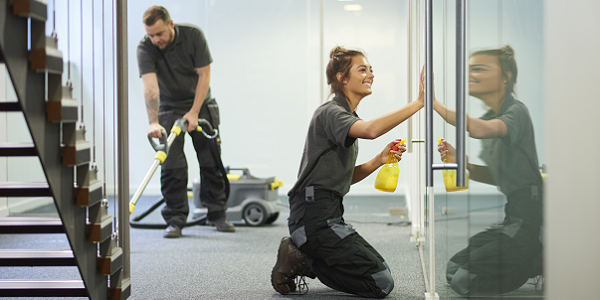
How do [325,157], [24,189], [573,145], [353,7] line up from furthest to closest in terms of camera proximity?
[353,7] → [325,157] → [24,189] → [573,145]

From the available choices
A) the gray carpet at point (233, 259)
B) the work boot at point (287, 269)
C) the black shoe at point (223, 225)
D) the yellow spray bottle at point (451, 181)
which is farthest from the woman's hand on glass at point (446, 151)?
the black shoe at point (223, 225)

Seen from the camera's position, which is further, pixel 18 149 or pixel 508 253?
pixel 18 149

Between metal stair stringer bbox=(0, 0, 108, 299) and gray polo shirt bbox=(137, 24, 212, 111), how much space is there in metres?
2.07

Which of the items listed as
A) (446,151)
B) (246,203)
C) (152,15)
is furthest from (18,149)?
(246,203)

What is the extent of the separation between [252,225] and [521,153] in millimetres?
2923

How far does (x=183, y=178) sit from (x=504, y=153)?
2773 mm

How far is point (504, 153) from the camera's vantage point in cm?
106

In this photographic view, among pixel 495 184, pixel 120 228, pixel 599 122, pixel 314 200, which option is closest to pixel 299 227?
pixel 314 200

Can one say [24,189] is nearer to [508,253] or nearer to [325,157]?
[325,157]

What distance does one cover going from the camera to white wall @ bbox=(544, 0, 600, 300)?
90cm

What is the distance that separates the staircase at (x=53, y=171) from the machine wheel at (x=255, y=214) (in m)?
2.02

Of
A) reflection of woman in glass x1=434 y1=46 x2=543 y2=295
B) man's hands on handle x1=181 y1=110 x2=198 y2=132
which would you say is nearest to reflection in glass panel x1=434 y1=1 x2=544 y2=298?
reflection of woman in glass x1=434 y1=46 x2=543 y2=295

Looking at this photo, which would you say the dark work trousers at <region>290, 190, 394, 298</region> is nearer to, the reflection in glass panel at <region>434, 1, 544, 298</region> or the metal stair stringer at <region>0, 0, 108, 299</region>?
the reflection in glass panel at <region>434, 1, 544, 298</region>

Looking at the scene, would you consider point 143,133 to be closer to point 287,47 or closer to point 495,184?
point 287,47
